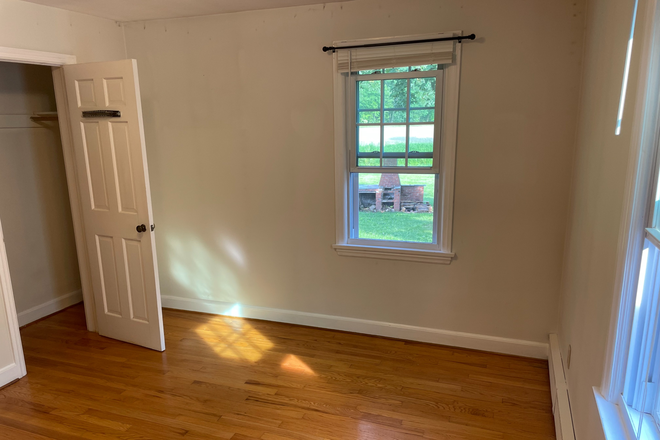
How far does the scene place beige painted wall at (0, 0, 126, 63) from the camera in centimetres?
283

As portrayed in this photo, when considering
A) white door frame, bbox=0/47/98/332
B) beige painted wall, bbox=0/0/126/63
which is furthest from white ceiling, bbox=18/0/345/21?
white door frame, bbox=0/47/98/332

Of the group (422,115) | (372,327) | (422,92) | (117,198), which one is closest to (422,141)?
(422,115)

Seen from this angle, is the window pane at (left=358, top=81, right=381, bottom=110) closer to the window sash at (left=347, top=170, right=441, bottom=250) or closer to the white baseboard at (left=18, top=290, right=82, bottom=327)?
the window sash at (left=347, top=170, right=441, bottom=250)

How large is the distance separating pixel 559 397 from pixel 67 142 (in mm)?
3757

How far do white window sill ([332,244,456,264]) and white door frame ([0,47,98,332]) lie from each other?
6.79 ft

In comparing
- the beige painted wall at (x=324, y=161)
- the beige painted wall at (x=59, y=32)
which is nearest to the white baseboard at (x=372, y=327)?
the beige painted wall at (x=324, y=161)

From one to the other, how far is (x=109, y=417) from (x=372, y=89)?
8.99ft

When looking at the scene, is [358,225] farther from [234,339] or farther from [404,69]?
[234,339]

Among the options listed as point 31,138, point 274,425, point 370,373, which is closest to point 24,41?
point 31,138

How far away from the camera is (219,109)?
3.56 metres

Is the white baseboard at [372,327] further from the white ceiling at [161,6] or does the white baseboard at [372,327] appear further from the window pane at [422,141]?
the white ceiling at [161,6]

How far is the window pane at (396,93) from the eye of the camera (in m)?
3.09

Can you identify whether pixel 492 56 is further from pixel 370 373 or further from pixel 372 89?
pixel 370 373

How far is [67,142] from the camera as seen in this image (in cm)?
336
